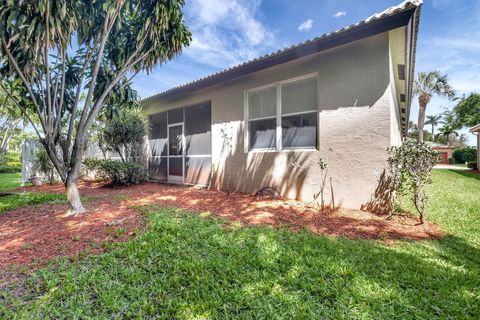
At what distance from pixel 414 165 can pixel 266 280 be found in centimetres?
367

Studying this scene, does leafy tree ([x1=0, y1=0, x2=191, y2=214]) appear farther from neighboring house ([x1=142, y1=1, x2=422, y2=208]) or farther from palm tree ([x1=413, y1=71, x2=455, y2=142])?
palm tree ([x1=413, y1=71, x2=455, y2=142])

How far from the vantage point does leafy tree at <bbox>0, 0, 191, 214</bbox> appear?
151 inches

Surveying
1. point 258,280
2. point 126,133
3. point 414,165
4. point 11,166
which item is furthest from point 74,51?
point 11,166

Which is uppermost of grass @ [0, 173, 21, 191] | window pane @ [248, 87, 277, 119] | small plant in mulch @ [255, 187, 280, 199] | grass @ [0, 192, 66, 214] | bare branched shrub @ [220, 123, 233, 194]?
window pane @ [248, 87, 277, 119]

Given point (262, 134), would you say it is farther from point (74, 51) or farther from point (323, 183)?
point (74, 51)

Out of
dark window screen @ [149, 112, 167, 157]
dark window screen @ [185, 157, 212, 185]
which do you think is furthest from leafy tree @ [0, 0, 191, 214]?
dark window screen @ [149, 112, 167, 157]

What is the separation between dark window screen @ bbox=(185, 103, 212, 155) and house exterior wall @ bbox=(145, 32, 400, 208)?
89.7 inches

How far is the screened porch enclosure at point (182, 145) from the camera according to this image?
8.38 metres

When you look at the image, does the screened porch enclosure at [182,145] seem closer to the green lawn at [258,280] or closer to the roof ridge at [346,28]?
the roof ridge at [346,28]

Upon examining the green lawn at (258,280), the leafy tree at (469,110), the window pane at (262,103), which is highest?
the leafy tree at (469,110)

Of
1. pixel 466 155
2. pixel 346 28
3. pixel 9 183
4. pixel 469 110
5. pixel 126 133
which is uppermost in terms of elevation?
pixel 469 110

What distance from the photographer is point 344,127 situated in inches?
201

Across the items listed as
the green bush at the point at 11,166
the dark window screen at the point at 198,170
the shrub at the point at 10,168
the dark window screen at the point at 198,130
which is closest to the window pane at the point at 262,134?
the dark window screen at the point at 198,130

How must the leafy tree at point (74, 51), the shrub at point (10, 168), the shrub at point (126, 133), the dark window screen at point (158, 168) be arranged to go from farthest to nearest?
1. the shrub at point (10, 168)
2. the dark window screen at point (158, 168)
3. the shrub at point (126, 133)
4. the leafy tree at point (74, 51)
